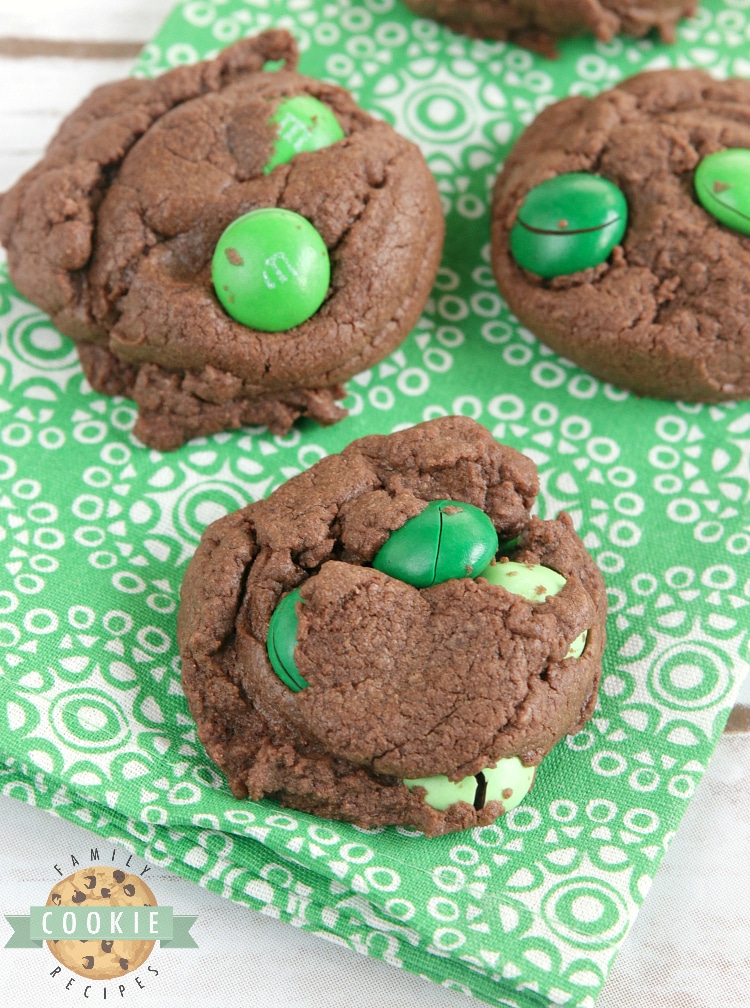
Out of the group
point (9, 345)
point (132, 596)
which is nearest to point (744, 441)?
point (132, 596)

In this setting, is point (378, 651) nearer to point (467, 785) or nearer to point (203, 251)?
point (467, 785)

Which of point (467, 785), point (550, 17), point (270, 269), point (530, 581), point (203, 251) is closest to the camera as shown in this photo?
point (467, 785)

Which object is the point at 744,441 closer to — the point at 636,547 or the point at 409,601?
the point at 636,547

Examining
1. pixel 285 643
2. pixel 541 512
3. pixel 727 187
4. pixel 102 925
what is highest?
pixel 727 187

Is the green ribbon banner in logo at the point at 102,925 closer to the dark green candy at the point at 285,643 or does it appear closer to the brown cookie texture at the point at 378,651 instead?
the brown cookie texture at the point at 378,651

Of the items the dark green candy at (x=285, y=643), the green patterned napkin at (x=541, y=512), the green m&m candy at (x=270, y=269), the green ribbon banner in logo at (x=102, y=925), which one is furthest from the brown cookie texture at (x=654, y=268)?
the green ribbon banner in logo at (x=102, y=925)

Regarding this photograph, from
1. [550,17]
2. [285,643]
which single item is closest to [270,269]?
[285,643]

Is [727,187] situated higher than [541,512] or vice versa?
[727,187]

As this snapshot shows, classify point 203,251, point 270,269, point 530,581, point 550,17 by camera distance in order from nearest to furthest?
point 530,581, point 270,269, point 203,251, point 550,17
